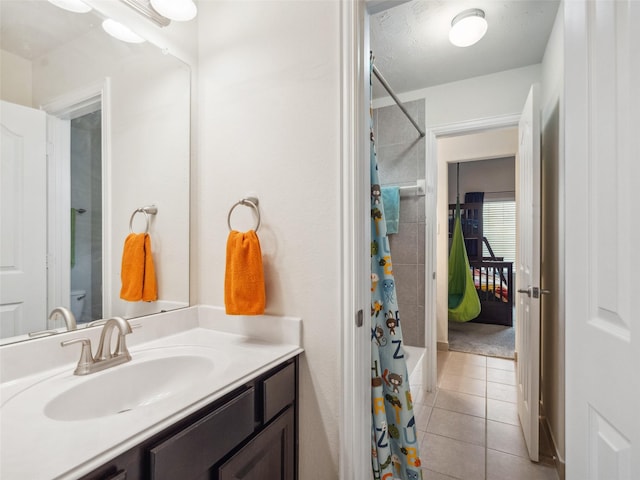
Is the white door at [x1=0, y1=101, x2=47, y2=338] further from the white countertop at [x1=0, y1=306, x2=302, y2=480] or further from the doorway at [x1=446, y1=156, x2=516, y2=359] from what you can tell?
the doorway at [x1=446, y1=156, x2=516, y2=359]

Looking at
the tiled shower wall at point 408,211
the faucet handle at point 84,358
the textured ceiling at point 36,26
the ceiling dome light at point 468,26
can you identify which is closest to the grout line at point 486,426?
the tiled shower wall at point 408,211

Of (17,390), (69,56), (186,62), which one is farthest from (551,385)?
(69,56)

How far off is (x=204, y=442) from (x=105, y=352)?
47 cm

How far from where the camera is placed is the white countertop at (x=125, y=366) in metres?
0.55

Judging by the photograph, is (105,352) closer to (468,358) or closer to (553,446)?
(553,446)

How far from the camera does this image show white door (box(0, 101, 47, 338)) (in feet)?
2.85

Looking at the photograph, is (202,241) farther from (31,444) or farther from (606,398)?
(606,398)

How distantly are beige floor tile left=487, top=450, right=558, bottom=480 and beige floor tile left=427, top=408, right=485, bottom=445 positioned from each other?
5.4 inches

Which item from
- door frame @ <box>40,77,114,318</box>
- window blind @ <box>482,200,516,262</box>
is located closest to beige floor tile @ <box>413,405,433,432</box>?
door frame @ <box>40,77,114,318</box>

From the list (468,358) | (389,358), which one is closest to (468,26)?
(389,358)

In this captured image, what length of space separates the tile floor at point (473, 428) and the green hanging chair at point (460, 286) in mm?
1094

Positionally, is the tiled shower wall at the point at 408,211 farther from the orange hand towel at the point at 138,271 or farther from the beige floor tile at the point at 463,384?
the orange hand towel at the point at 138,271

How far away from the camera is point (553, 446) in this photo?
176 centimetres

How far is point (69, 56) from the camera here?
1.03m
